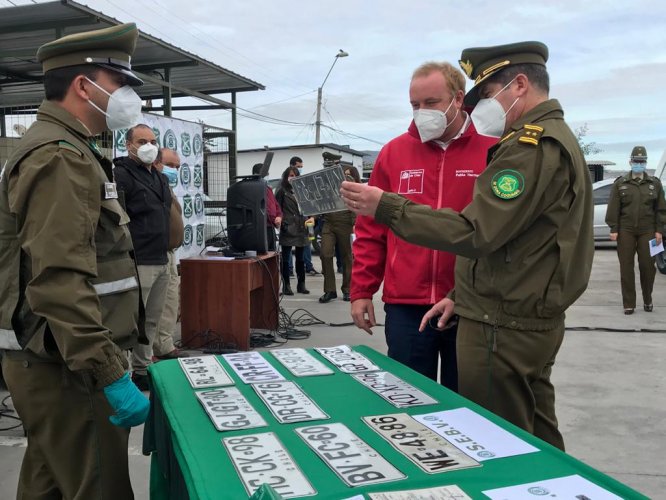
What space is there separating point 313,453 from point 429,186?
1427mm

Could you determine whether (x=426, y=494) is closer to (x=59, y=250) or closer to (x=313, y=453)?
(x=313, y=453)

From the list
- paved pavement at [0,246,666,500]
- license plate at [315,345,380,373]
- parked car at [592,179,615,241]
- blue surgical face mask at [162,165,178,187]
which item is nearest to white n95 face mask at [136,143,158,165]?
blue surgical face mask at [162,165,178,187]

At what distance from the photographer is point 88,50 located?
194 centimetres

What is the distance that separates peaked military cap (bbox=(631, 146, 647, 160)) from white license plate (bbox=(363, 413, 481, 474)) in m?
7.15

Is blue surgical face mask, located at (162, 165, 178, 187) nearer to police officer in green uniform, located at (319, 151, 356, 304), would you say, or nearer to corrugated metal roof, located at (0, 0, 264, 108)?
corrugated metal roof, located at (0, 0, 264, 108)

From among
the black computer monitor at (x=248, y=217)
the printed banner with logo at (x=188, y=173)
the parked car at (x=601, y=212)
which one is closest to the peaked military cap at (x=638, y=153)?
the black computer monitor at (x=248, y=217)

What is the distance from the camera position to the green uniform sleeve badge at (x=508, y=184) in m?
1.82

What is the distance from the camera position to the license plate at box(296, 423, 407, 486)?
130cm

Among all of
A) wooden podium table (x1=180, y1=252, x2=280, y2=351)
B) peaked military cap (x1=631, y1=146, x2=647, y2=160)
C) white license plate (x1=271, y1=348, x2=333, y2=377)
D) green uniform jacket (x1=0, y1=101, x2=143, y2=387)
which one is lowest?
wooden podium table (x1=180, y1=252, x2=280, y2=351)

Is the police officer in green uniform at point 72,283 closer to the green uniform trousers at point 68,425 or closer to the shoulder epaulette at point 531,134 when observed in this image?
the green uniform trousers at point 68,425

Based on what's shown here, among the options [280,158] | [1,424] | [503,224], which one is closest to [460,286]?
[503,224]

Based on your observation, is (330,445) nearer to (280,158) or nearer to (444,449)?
(444,449)

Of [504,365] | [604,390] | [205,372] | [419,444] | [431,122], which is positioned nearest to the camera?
[419,444]

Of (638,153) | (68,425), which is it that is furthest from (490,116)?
(638,153)
